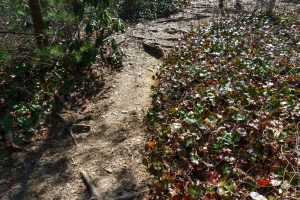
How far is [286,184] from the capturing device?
336cm

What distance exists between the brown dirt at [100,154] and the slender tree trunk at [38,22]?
4.95 ft

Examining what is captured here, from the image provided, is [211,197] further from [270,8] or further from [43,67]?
[270,8]

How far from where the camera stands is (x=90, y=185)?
4.38 m

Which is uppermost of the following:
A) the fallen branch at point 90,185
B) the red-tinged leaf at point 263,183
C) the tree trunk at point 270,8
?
the tree trunk at point 270,8

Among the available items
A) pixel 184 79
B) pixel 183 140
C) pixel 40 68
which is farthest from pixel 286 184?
pixel 40 68

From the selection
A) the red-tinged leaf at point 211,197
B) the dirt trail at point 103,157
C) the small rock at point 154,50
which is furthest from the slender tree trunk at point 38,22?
the red-tinged leaf at point 211,197

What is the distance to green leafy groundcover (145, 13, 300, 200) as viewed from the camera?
3.56 metres

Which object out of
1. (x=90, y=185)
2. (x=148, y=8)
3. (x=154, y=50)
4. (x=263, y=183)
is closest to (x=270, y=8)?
(x=154, y=50)

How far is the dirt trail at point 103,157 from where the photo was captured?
14.5 feet

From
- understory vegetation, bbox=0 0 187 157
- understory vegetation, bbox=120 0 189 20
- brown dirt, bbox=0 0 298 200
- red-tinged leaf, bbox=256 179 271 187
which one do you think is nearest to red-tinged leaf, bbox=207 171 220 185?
red-tinged leaf, bbox=256 179 271 187

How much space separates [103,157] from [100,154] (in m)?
0.12

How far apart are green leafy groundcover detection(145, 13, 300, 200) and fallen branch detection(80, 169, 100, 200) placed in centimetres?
82

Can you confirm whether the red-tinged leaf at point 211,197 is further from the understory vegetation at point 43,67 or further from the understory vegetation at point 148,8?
the understory vegetation at point 148,8

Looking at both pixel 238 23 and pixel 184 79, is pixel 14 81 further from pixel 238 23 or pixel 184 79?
pixel 238 23
